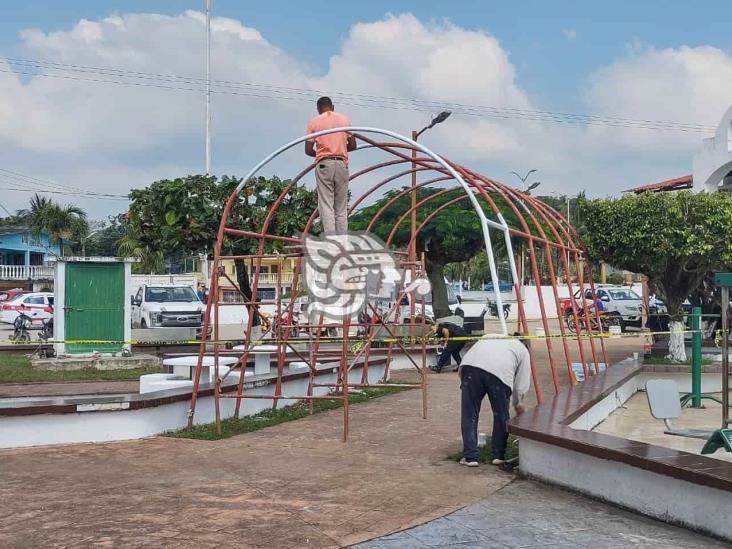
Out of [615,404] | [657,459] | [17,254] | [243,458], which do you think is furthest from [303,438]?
[17,254]

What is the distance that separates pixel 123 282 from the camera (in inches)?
632

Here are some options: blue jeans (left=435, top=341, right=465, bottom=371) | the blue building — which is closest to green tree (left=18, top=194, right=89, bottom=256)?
the blue building

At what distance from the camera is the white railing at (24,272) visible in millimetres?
50000

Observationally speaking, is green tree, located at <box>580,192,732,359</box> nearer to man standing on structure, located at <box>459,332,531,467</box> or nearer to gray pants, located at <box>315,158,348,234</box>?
gray pants, located at <box>315,158,348,234</box>

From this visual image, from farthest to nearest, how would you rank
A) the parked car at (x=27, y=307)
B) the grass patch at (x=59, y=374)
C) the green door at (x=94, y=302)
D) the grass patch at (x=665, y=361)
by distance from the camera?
the parked car at (x=27, y=307) → the green door at (x=94, y=302) → the grass patch at (x=59, y=374) → the grass patch at (x=665, y=361)

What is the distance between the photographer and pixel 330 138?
8.96 meters

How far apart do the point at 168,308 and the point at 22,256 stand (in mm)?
34970

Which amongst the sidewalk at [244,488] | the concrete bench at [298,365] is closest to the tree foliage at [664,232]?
the concrete bench at [298,365]

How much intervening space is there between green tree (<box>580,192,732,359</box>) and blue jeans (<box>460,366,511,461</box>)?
7397 millimetres

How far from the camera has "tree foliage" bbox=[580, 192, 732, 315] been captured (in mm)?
13625

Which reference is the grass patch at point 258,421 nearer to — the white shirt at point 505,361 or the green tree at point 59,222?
the white shirt at point 505,361

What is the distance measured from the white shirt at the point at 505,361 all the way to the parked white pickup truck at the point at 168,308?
15810 millimetres

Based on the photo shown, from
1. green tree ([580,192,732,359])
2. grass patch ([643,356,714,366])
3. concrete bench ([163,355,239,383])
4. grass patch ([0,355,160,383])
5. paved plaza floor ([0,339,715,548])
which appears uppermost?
green tree ([580,192,732,359])

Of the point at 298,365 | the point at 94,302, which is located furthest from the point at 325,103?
the point at 94,302
